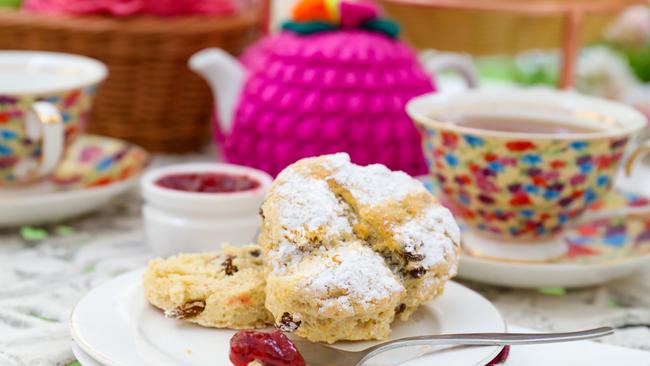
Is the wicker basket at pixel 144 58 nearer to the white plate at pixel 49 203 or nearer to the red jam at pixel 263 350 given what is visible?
the white plate at pixel 49 203

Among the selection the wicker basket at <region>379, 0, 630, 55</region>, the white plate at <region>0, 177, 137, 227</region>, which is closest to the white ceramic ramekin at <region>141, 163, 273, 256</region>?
the white plate at <region>0, 177, 137, 227</region>

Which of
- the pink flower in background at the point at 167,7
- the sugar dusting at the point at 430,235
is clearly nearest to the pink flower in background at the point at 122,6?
the pink flower in background at the point at 167,7

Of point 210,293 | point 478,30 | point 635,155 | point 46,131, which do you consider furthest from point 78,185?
point 478,30

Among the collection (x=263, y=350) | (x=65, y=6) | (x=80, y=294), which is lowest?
→ (x=80, y=294)

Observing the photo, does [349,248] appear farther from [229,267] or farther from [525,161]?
[525,161]

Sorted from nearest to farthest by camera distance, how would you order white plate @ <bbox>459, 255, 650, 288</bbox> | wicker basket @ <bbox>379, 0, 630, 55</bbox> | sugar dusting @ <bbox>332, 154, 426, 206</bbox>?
sugar dusting @ <bbox>332, 154, 426, 206</bbox> < white plate @ <bbox>459, 255, 650, 288</bbox> < wicker basket @ <bbox>379, 0, 630, 55</bbox>

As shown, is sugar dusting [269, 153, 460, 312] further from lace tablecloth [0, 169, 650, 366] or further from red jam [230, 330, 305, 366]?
lace tablecloth [0, 169, 650, 366]
